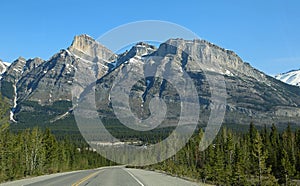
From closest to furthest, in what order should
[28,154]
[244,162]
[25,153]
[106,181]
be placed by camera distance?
[106,181], [25,153], [28,154], [244,162]

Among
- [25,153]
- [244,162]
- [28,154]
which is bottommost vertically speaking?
[244,162]

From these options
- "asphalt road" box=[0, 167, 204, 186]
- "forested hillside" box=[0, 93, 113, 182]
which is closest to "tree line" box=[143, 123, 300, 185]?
"asphalt road" box=[0, 167, 204, 186]

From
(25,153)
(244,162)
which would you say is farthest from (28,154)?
(244,162)

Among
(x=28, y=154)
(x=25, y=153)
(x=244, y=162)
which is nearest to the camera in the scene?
(x=25, y=153)

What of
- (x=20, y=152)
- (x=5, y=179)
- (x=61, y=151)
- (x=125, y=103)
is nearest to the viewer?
(x=125, y=103)

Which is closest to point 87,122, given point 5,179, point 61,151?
point 5,179

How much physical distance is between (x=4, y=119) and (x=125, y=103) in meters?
25.2

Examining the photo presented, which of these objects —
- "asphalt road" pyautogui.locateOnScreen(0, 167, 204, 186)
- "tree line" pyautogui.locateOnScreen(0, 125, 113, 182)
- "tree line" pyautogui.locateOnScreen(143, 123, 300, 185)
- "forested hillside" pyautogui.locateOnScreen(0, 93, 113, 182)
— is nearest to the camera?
"asphalt road" pyautogui.locateOnScreen(0, 167, 204, 186)

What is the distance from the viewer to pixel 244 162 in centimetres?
8681

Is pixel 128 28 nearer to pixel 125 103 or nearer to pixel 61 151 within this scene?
pixel 125 103

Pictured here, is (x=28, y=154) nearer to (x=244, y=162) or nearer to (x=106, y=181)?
(x=244, y=162)

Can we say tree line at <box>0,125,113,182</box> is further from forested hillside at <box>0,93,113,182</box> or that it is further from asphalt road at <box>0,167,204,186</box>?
asphalt road at <box>0,167,204,186</box>

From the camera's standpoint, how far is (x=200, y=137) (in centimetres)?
10581

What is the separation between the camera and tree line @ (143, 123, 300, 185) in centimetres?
6594
